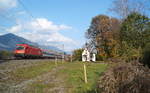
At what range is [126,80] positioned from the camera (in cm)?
512

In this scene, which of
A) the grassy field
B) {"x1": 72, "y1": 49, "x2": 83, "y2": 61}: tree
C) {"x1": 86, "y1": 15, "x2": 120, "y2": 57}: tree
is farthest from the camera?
{"x1": 72, "y1": 49, "x2": 83, "y2": 61}: tree

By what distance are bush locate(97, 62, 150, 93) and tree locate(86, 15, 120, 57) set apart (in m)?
35.0

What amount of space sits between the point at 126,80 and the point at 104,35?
3806 cm

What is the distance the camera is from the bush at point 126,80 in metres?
4.53

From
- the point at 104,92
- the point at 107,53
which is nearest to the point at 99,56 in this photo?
the point at 107,53

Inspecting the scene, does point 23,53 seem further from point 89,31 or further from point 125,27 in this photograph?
point 89,31

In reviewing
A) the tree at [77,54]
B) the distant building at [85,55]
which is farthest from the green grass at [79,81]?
the tree at [77,54]

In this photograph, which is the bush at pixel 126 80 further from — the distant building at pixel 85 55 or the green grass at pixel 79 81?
the distant building at pixel 85 55

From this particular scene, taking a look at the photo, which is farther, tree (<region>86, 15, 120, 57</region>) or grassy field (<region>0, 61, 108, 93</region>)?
tree (<region>86, 15, 120, 57</region>)

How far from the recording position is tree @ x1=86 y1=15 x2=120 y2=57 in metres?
41.3

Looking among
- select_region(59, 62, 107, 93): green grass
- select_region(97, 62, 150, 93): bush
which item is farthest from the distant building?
select_region(97, 62, 150, 93): bush

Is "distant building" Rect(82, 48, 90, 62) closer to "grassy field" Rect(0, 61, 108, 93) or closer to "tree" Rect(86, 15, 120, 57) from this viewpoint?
"tree" Rect(86, 15, 120, 57)

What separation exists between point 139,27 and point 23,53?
20971 mm

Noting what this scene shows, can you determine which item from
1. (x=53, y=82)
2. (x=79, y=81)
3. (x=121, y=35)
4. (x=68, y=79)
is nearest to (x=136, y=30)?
(x=121, y=35)
